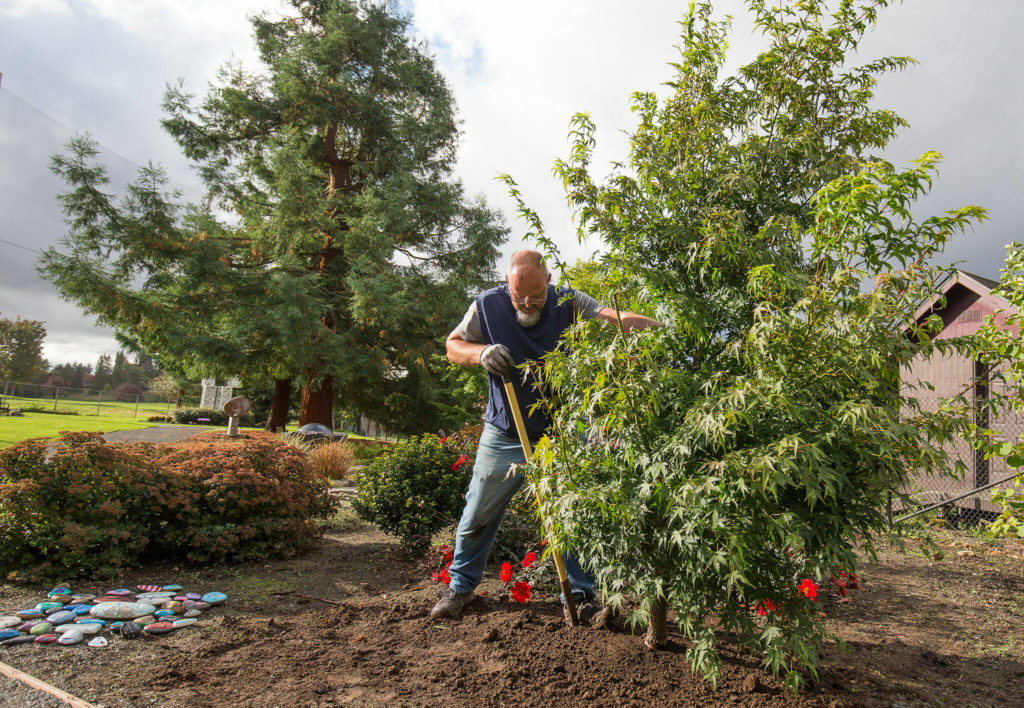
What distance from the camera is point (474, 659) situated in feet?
7.84

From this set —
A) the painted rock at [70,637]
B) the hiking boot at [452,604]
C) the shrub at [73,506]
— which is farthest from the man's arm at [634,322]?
the shrub at [73,506]

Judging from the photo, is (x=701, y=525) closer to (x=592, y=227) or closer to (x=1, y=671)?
(x=592, y=227)

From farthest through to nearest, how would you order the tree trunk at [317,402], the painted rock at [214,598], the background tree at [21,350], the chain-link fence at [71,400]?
1. the background tree at [21,350]
2. the chain-link fence at [71,400]
3. the tree trunk at [317,402]
4. the painted rock at [214,598]

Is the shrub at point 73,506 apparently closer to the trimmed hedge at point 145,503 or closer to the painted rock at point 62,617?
the trimmed hedge at point 145,503

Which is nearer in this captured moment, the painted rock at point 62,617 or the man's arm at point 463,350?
the painted rock at point 62,617

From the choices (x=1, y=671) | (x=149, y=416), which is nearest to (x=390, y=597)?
(x=1, y=671)

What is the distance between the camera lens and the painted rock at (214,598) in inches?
130

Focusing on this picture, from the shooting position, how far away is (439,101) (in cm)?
1570

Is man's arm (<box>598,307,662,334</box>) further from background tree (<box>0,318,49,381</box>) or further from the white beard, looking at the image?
background tree (<box>0,318,49,381</box>)

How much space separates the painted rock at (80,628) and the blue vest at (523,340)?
2.17 meters

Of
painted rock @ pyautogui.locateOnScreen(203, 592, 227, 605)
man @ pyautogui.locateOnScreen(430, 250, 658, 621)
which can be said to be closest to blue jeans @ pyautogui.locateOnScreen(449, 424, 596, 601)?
man @ pyautogui.locateOnScreen(430, 250, 658, 621)

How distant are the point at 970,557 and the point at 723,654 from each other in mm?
4337

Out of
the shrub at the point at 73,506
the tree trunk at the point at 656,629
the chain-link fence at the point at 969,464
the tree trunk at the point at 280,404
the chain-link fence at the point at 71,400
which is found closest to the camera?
the tree trunk at the point at 656,629

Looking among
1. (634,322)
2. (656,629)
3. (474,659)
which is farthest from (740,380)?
(474,659)
